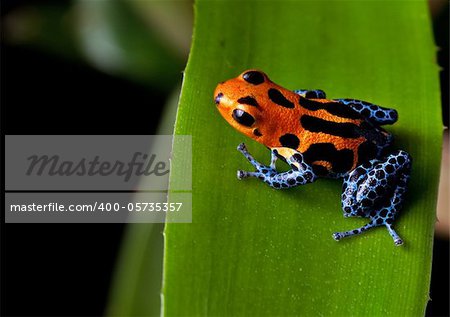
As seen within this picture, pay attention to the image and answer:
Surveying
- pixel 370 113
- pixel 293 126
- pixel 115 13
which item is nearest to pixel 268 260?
pixel 293 126

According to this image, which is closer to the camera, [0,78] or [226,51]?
[226,51]

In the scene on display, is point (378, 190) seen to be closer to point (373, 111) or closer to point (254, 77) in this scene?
point (373, 111)

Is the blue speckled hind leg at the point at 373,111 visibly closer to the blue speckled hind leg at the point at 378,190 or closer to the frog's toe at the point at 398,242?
the blue speckled hind leg at the point at 378,190

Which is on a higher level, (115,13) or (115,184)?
(115,13)

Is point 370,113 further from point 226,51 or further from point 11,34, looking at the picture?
point 11,34

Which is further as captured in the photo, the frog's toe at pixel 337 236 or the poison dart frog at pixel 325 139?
the poison dart frog at pixel 325 139

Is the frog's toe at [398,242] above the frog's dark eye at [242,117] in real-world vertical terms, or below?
below

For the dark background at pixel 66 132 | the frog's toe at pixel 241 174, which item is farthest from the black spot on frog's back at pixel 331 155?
the dark background at pixel 66 132

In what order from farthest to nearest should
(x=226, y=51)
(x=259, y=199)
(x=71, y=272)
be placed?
(x=71, y=272) < (x=226, y=51) < (x=259, y=199)
